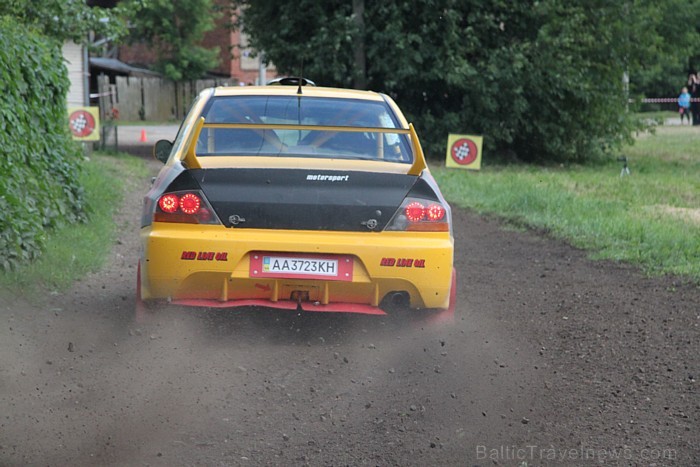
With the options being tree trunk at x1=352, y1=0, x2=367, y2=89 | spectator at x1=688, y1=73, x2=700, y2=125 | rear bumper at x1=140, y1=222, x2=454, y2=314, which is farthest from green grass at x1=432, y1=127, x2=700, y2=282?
spectator at x1=688, y1=73, x2=700, y2=125

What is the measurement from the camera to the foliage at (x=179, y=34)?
54812 millimetres

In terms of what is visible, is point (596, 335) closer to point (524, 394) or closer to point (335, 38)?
point (524, 394)

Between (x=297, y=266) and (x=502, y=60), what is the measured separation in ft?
58.0

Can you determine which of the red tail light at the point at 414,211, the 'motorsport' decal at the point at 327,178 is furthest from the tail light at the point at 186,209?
the red tail light at the point at 414,211

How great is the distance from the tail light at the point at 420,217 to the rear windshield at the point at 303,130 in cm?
47

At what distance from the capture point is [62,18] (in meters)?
16.1

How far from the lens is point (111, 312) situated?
7.57 meters

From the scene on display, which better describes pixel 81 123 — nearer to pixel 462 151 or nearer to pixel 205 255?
pixel 462 151

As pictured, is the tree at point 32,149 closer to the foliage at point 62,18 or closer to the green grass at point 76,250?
the green grass at point 76,250

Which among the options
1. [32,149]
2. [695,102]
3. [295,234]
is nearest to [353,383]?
[295,234]

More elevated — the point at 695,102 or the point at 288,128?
the point at 288,128

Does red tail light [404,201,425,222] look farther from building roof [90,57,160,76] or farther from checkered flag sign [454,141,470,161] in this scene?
building roof [90,57,160,76]

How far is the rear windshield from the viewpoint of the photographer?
22.6ft

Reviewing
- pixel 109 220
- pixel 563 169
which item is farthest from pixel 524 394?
pixel 563 169
